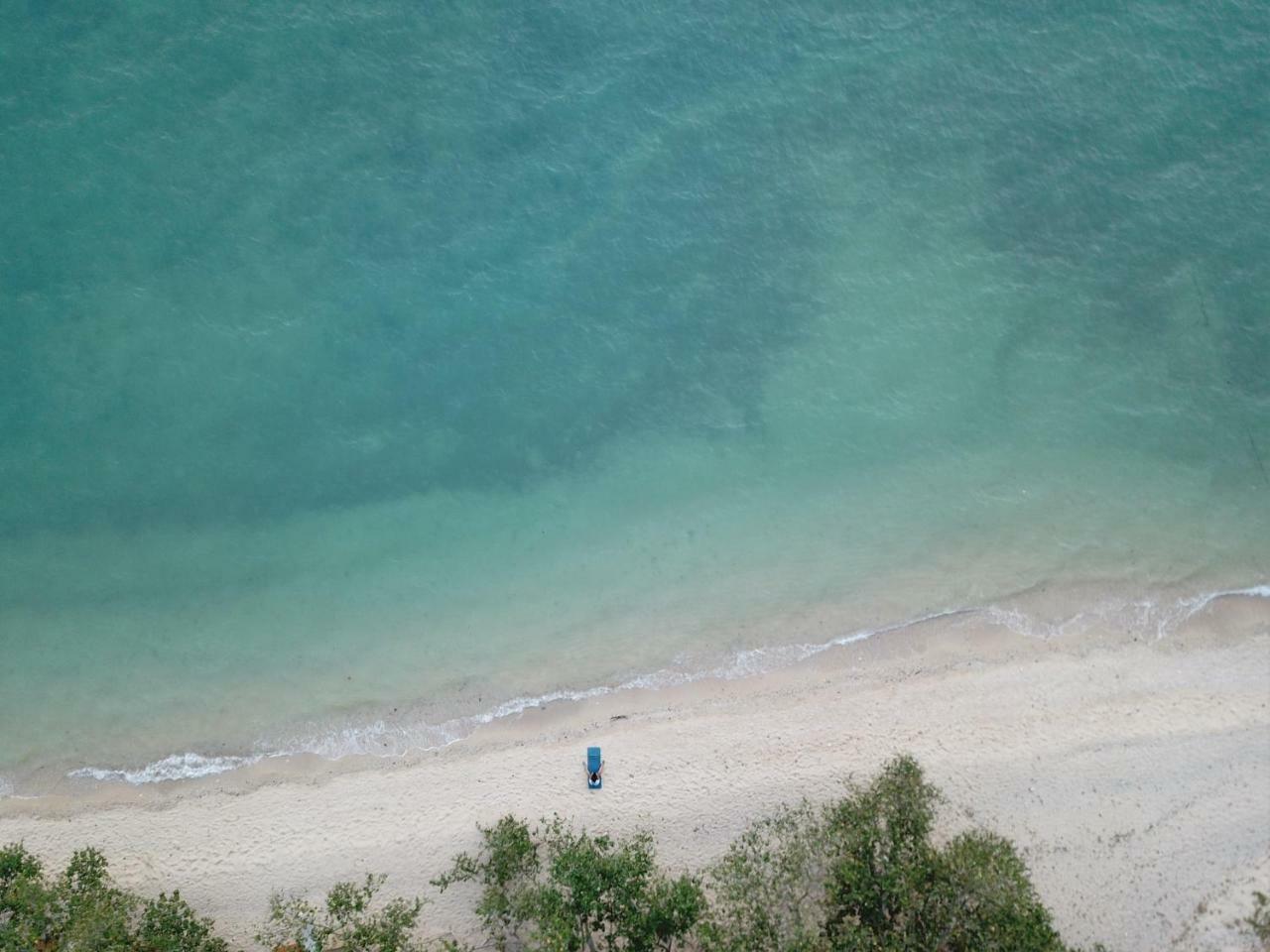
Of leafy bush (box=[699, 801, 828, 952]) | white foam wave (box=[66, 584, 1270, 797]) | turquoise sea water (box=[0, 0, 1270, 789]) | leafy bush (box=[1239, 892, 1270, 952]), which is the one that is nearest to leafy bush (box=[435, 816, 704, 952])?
leafy bush (box=[699, 801, 828, 952])

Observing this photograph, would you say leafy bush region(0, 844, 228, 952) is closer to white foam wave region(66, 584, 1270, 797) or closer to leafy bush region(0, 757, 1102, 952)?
leafy bush region(0, 757, 1102, 952)

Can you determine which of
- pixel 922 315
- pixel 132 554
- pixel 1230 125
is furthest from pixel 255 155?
pixel 1230 125

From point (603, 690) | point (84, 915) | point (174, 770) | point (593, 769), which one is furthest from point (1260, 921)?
point (174, 770)

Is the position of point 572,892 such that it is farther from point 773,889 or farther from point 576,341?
point 576,341

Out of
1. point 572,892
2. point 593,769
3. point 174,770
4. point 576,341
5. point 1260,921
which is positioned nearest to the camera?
point 572,892

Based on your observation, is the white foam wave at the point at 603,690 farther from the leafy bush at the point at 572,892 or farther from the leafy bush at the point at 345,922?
the leafy bush at the point at 345,922
